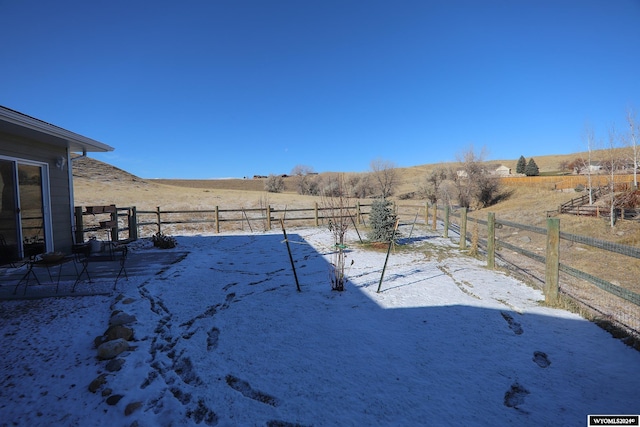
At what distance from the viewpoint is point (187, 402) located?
2.17 meters

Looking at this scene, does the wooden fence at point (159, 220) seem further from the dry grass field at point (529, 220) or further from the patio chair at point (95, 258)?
the dry grass field at point (529, 220)

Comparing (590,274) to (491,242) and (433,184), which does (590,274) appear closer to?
(491,242)

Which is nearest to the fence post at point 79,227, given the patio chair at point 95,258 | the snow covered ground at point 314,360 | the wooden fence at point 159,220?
the wooden fence at point 159,220

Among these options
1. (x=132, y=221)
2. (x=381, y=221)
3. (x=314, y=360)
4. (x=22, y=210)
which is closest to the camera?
(x=314, y=360)

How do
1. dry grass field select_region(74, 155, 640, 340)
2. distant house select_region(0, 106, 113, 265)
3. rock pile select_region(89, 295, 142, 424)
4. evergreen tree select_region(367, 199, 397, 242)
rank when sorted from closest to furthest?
rock pile select_region(89, 295, 142, 424) < distant house select_region(0, 106, 113, 265) < dry grass field select_region(74, 155, 640, 340) < evergreen tree select_region(367, 199, 397, 242)

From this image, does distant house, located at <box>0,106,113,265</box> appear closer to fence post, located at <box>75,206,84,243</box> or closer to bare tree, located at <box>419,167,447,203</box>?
fence post, located at <box>75,206,84,243</box>

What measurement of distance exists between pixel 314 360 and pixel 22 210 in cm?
719

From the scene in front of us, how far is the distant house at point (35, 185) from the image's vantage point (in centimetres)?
571

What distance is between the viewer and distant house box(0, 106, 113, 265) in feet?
18.7

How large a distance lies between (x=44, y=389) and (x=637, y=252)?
5408mm

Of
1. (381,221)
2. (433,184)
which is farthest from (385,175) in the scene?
(381,221)

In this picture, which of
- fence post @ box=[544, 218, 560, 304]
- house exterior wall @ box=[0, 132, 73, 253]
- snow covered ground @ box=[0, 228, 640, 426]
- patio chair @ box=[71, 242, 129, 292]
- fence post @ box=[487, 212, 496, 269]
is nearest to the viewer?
snow covered ground @ box=[0, 228, 640, 426]

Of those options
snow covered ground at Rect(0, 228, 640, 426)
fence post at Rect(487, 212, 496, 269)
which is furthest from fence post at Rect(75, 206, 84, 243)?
fence post at Rect(487, 212, 496, 269)

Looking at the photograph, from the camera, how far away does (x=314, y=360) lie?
2.71 meters
